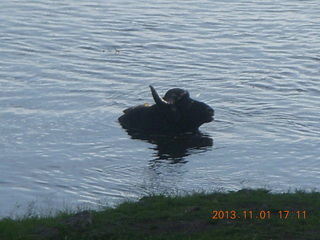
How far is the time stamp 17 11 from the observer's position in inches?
384

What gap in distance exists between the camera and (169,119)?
16344 millimetres

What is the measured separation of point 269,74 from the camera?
2045 cm

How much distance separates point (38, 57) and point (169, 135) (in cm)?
659

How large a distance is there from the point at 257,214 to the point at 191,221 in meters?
0.71

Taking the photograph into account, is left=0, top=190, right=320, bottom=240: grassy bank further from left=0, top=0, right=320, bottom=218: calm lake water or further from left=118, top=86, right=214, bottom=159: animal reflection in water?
left=118, top=86, right=214, bottom=159: animal reflection in water

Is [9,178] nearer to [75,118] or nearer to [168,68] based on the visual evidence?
[75,118]

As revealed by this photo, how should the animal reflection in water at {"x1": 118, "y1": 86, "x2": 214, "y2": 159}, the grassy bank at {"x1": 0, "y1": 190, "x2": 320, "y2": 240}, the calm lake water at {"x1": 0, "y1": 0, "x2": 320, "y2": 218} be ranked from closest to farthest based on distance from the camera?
1. the grassy bank at {"x1": 0, "y1": 190, "x2": 320, "y2": 240}
2. the calm lake water at {"x1": 0, "y1": 0, "x2": 320, "y2": 218}
3. the animal reflection in water at {"x1": 118, "y1": 86, "x2": 214, "y2": 159}

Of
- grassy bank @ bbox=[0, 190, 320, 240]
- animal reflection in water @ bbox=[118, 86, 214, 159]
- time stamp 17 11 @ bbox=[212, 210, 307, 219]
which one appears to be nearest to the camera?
grassy bank @ bbox=[0, 190, 320, 240]

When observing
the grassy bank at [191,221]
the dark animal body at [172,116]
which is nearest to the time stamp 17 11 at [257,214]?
the grassy bank at [191,221]

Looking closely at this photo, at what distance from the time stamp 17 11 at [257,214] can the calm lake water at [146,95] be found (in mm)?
2496

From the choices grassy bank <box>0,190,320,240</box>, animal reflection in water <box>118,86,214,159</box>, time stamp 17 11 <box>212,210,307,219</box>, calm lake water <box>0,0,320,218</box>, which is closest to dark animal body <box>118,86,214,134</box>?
animal reflection in water <box>118,86,214,159</box>

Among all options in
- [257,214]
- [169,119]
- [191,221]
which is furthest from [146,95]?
[191,221]

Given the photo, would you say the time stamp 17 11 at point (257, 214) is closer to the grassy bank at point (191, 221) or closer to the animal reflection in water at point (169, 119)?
the grassy bank at point (191, 221)

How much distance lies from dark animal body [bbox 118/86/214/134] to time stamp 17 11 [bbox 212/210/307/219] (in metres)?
6.38
